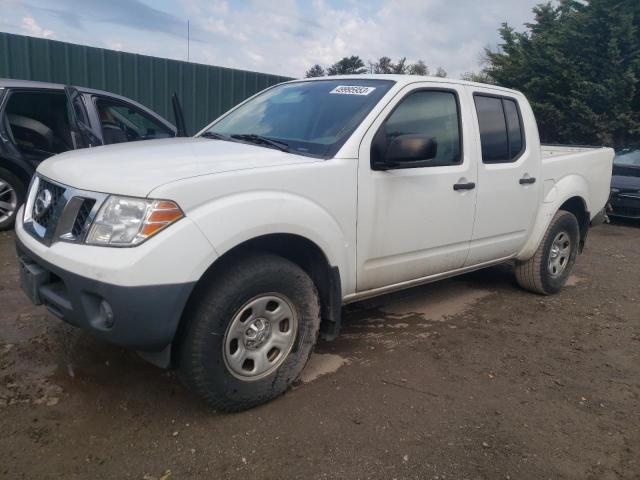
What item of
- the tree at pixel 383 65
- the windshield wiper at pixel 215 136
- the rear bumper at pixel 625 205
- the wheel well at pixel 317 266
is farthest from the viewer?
the tree at pixel 383 65

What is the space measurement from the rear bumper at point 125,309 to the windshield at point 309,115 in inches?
47.6

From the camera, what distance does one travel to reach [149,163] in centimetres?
262

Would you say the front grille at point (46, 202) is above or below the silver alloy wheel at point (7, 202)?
above

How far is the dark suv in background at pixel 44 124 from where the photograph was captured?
228 inches

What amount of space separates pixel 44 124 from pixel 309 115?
14.6ft

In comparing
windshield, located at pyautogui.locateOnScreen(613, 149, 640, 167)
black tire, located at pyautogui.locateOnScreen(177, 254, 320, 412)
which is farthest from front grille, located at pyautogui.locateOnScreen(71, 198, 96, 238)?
windshield, located at pyautogui.locateOnScreen(613, 149, 640, 167)

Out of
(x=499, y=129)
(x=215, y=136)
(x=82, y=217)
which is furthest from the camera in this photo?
(x=499, y=129)

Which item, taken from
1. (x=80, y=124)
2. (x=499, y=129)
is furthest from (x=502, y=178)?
(x=80, y=124)

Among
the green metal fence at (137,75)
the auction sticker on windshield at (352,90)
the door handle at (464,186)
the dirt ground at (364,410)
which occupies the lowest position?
the dirt ground at (364,410)

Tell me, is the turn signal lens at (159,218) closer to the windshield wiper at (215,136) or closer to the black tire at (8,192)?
the windshield wiper at (215,136)

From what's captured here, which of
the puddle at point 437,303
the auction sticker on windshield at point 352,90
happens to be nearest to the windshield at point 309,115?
the auction sticker on windshield at point 352,90

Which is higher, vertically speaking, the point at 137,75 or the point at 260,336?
the point at 137,75

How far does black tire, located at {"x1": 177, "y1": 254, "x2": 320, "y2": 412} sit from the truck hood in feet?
1.62

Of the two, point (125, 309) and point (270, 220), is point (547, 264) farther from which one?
point (125, 309)
